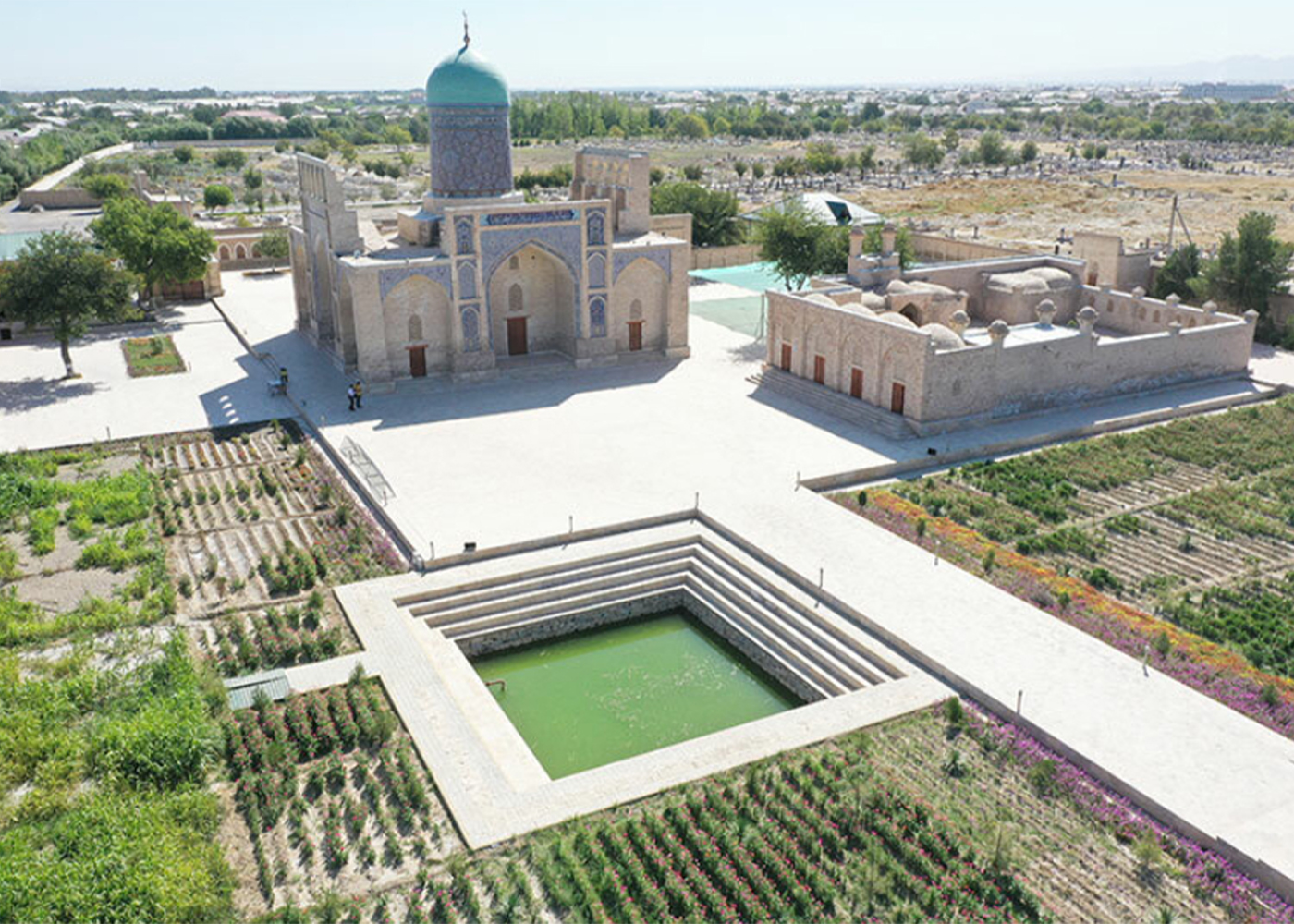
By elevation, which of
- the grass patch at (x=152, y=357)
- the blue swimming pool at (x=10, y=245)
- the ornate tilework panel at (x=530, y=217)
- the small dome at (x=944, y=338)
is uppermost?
the ornate tilework panel at (x=530, y=217)

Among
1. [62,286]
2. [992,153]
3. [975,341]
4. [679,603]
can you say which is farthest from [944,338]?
[992,153]

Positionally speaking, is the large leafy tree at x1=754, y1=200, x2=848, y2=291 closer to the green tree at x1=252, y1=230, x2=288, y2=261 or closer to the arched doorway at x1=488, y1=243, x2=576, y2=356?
the arched doorway at x1=488, y1=243, x2=576, y2=356

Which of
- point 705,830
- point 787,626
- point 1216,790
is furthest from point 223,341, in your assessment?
point 1216,790

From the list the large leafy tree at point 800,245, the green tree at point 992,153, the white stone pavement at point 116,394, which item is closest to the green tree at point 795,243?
the large leafy tree at point 800,245

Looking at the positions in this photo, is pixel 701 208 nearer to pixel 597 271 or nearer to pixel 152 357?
pixel 597 271

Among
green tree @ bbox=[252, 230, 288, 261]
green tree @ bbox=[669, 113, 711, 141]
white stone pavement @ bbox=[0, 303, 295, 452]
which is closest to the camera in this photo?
white stone pavement @ bbox=[0, 303, 295, 452]

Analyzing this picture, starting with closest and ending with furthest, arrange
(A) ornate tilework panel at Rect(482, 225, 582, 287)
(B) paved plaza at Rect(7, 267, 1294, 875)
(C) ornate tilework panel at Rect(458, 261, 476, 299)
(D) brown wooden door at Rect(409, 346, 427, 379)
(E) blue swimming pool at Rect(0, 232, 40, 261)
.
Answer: (B) paved plaza at Rect(7, 267, 1294, 875) < (C) ornate tilework panel at Rect(458, 261, 476, 299) < (A) ornate tilework panel at Rect(482, 225, 582, 287) < (D) brown wooden door at Rect(409, 346, 427, 379) < (E) blue swimming pool at Rect(0, 232, 40, 261)

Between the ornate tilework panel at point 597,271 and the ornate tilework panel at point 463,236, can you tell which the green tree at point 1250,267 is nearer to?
the ornate tilework panel at point 597,271

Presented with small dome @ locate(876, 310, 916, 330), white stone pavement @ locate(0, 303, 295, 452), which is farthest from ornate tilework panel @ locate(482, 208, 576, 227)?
small dome @ locate(876, 310, 916, 330)
